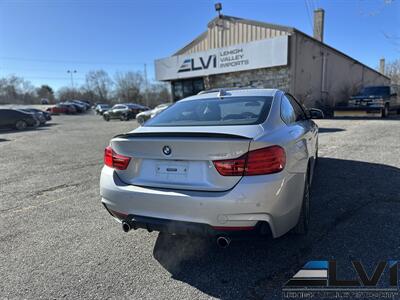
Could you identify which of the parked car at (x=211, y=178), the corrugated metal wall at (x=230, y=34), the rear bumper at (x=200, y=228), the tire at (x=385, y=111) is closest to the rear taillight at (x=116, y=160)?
the parked car at (x=211, y=178)

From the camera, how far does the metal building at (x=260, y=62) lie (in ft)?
55.6

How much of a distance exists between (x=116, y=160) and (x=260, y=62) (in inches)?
655

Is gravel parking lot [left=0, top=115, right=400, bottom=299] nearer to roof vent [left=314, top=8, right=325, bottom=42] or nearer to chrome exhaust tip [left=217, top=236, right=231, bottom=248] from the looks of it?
chrome exhaust tip [left=217, top=236, right=231, bottom=248]

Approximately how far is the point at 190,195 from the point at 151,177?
429mm

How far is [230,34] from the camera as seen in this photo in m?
19.2

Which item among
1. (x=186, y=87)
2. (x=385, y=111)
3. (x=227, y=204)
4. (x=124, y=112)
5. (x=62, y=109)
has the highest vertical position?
(x=186, y=87)

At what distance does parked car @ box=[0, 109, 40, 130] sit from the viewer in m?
18.5

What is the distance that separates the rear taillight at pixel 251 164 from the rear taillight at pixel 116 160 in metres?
0.90

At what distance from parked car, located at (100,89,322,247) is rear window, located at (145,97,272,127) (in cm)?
3

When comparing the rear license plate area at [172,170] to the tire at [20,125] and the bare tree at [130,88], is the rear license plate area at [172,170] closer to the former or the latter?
the tire at [20,125]

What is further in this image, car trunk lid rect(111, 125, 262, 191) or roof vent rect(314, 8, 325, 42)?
roof vent rect(314, 8, 325, 42)

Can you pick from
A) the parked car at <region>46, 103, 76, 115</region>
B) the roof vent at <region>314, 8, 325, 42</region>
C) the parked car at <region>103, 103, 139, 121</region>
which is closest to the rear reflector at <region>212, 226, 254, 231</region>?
the parked car at <region>103, 103, 139, 121</region>

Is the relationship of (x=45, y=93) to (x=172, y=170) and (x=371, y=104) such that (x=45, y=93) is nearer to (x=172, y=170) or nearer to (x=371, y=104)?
(x=371, y=104)

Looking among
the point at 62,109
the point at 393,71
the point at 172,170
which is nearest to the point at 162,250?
the point at 172,170
